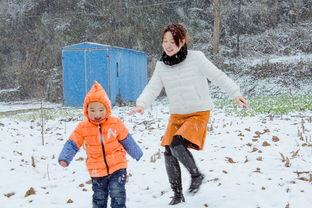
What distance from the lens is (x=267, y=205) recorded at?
3504 millimetres

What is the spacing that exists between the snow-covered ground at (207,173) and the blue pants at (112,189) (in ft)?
2.01

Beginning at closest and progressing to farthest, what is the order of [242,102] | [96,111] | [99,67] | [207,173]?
[96,111] < [242,102] < [207,173] < [99,67]

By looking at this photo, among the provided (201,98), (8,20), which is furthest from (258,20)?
(201,98)

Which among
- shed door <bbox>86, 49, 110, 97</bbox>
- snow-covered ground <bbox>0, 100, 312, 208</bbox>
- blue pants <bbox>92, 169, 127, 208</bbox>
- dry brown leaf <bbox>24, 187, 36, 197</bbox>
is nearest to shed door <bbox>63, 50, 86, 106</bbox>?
shed door <bbox>86, 49, 110, 97</bbox>

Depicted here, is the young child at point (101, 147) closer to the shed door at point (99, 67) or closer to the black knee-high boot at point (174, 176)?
the black knee-high boot at point (174, 176)

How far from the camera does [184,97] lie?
3.50 meters

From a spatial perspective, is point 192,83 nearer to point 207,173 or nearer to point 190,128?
point 190,128

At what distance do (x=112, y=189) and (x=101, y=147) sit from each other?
0.39 meters

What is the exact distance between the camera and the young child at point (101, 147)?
3.13 metres

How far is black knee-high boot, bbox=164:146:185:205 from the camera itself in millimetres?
3570

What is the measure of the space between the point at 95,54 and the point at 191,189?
536 inches

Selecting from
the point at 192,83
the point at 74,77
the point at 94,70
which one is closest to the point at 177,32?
the point at 192,83

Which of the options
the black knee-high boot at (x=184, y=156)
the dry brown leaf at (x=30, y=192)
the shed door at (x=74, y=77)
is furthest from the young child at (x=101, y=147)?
the shed door at (x=74, y=77)

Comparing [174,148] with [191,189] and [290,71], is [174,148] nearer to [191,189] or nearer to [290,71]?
[191,189]
